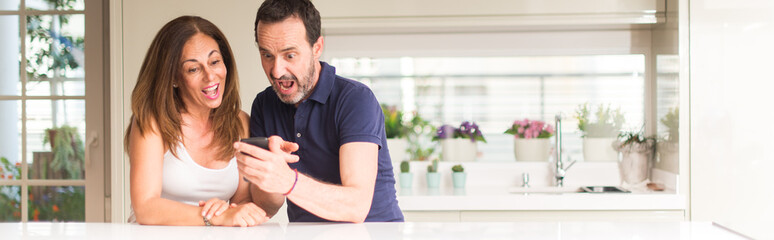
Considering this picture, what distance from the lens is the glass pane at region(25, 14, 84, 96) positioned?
3.11 meters

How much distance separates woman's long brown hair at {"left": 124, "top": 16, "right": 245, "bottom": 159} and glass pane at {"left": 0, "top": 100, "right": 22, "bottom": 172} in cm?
172

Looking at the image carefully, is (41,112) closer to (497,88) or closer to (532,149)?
(497,88)

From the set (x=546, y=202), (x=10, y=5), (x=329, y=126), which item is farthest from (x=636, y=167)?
(x=10, y=5)

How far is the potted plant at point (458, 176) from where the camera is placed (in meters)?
3.07

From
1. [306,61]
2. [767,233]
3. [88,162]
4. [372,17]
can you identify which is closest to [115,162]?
[88,162]

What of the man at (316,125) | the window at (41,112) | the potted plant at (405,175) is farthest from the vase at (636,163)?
the window at (41,112)

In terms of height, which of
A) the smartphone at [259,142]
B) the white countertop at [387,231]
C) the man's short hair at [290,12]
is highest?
the man's short hair at [290,12]

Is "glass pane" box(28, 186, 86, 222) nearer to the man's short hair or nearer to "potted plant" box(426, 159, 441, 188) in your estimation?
"potted plant" box(426, 159, 441, 188)

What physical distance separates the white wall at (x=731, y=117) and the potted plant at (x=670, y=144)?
0.07 metres

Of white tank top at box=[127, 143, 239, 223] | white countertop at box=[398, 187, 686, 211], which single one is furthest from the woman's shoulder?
white countertop at box=[398, 187, 686, 211]

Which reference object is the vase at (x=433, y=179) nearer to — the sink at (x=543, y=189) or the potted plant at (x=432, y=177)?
the potted plant at (x=432, y=177)

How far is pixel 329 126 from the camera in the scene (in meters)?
1.68

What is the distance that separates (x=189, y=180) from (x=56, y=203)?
5.76 feet

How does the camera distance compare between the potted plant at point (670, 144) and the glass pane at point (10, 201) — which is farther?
the glass pane at point (10, 201)
